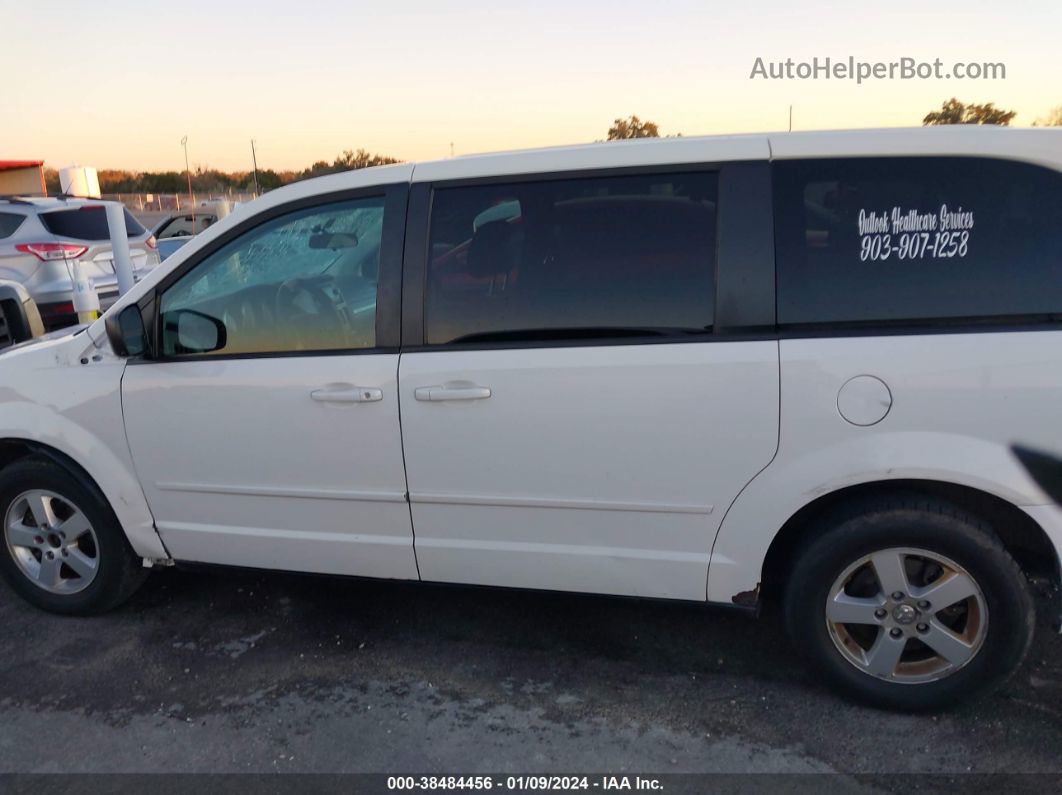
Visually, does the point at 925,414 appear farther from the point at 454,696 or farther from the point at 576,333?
the point at 454,696

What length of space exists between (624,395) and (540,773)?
120 centimetres

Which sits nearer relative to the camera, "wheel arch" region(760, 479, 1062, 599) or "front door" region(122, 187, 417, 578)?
"wheel arch" region(760, 479, 1062, 599)

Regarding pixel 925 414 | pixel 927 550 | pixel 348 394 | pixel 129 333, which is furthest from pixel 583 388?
pixel 129 333

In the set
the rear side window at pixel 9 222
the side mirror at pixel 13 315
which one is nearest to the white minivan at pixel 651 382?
the side mirror at pixel 13 315

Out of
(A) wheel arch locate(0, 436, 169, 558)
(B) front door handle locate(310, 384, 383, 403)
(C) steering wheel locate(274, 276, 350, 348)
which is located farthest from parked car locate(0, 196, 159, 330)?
(B) front door handle locate(310, 384, 383, 403)

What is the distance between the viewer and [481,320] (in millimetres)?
2967

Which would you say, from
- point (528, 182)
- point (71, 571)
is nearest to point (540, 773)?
point (528, 182)

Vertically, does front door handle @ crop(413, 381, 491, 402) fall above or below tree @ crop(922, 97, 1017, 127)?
below

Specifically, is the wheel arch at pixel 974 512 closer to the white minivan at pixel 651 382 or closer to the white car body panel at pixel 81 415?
the white minivan at pixel 651 382

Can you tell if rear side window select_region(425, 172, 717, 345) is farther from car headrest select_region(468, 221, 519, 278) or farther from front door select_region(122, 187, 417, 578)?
front door select_region(122, 187, 417, 578)

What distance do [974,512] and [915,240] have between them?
886 millimetres

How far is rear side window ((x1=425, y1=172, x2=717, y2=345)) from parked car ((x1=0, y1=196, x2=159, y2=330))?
7379 millimetres

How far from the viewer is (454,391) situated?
2916 millimetres

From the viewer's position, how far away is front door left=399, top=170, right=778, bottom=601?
2.76m
